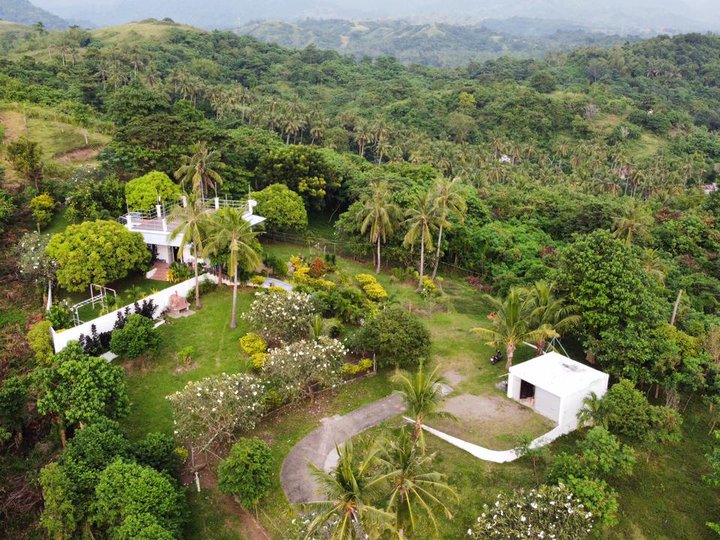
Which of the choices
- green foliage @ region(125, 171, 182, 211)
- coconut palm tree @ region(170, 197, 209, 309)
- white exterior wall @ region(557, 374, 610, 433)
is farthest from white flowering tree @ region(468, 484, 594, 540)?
green foliage @ region(125, 171, 182, 211)

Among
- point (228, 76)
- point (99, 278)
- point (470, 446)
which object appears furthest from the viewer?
point (228, 76)

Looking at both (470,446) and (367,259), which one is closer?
(470,446)

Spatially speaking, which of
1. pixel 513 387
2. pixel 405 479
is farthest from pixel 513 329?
pixel 405 479

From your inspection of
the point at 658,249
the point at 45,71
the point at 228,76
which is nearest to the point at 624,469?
the point at 658,249

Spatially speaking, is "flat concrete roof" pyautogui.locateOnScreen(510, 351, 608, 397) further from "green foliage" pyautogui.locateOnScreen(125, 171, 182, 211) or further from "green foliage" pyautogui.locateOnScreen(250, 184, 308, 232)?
"green foliage" pyautogui.locateOnScreen(125, 171, 182, 211)

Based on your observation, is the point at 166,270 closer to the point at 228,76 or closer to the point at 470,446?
the point at 470,446

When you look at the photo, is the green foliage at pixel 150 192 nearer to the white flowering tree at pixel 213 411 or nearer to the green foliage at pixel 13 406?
the green foliage at pixel 13 406

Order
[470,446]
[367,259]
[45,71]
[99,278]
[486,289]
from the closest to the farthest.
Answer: [470,446] → [99,278] → [486,289] → [367,259] → [45,71]
